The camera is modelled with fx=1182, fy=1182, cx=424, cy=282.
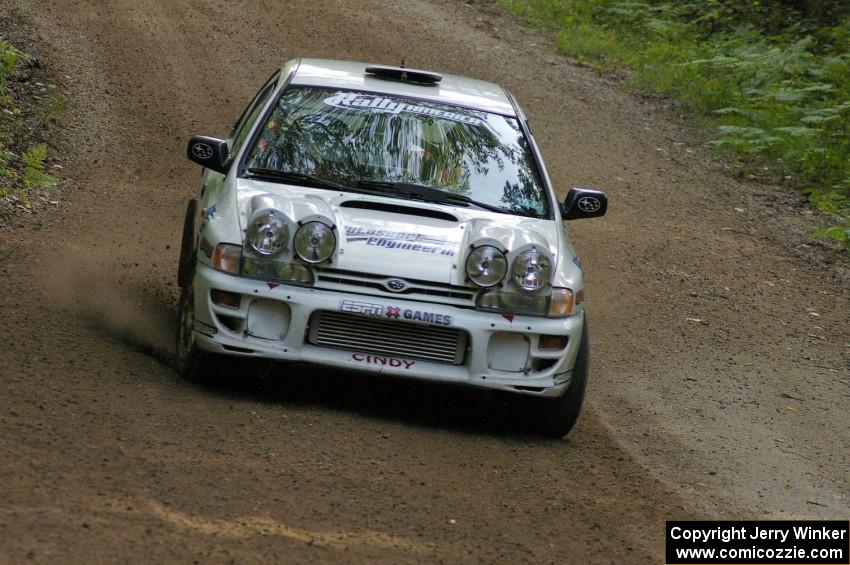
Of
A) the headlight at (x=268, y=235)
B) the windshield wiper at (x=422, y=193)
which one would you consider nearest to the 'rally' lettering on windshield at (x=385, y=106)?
the windshield wiper at (x=422, y=193)

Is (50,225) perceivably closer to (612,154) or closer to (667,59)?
(612,154)

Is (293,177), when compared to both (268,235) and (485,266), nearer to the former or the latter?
(268,235)

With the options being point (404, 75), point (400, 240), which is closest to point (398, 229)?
point (400, 240)

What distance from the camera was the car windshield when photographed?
6688 millimetres

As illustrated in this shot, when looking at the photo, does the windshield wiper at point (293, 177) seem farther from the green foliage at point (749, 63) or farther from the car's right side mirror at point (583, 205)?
the green foliage at point (749, 63)

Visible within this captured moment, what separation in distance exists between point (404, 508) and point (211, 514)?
858 mm

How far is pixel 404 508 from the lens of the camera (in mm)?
4953

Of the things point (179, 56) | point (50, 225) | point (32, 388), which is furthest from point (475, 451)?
point (179, 56)

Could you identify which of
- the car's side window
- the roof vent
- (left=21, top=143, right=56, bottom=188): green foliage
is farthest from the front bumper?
(left=21, top=143, right=56, bottom=188): green foliage

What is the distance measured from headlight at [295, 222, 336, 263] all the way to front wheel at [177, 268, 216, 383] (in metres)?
0.69

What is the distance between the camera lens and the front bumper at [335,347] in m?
5.83

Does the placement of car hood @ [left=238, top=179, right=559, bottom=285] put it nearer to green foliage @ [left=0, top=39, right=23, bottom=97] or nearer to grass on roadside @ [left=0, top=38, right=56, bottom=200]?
grass on roadside @ [left=0, top=38, right=56, bottom=200]

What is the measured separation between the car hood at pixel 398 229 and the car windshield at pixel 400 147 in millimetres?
237

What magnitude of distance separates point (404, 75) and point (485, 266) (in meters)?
2.18
